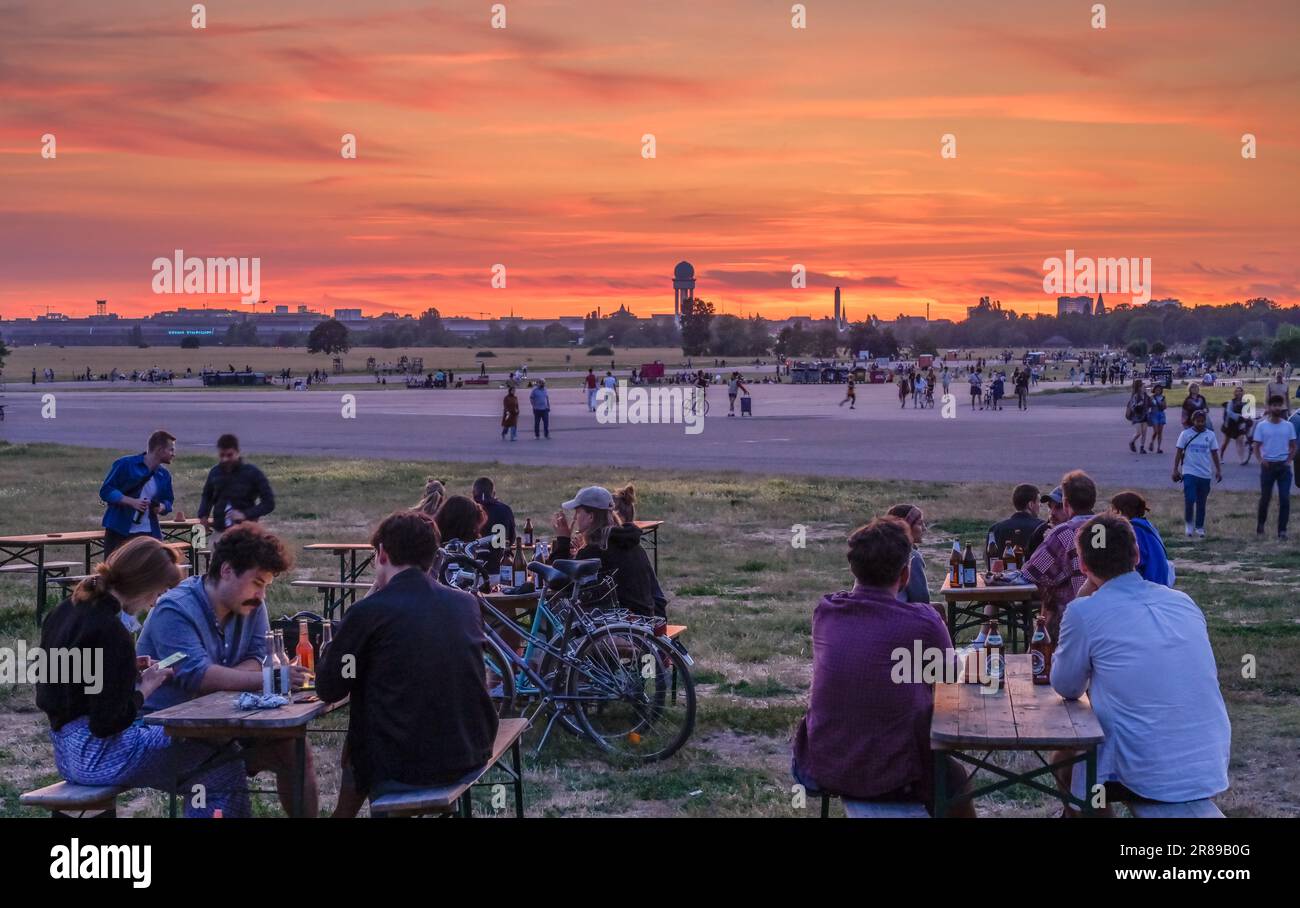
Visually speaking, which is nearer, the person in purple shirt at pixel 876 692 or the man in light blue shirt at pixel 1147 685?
the man in light blue shirt at pixel 1147 685

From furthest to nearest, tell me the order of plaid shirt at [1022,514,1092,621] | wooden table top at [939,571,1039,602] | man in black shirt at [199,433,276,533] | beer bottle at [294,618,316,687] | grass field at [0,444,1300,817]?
man in black shirt at [199,433,276,533]
wooden table top at [939,571,1039,602]
plaid shirt at [1022,514,1092,621]
grass field at [0,444,1300,817]
beer bottle at [294,618,316,687]

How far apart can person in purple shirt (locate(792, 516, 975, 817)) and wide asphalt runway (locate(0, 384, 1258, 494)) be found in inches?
757

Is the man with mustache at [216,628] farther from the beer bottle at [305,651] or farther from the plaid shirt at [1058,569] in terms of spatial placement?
the plaid shirt at [1058,569]

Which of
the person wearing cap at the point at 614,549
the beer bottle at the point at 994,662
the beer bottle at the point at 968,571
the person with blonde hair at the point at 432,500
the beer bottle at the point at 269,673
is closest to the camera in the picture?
the beer bottle at the point at 269,673

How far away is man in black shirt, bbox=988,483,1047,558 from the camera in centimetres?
1049

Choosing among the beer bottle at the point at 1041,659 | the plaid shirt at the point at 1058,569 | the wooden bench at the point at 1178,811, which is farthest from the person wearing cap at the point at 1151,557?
the wooden bench at the point at 1178,811

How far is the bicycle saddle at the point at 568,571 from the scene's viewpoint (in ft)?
26.2

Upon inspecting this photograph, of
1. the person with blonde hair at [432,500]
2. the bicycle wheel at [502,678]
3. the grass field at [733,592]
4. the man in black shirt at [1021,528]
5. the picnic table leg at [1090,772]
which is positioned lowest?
the grass field at [733,592]

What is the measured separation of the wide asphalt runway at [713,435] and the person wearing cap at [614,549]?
1653 centimetres

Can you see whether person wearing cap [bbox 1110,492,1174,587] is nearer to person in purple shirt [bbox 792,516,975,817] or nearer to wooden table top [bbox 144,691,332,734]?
person in purple shirt [bbox 792,516,975,817]

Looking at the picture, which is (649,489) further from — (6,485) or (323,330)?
(323,330)

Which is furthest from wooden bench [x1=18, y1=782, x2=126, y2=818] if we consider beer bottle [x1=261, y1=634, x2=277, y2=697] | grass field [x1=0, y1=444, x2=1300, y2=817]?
grass field [x1=0, y1=444, x2=1300, y2=817]

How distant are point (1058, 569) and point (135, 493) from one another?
8.15 m

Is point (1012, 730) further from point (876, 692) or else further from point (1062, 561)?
point (1062, 561)
